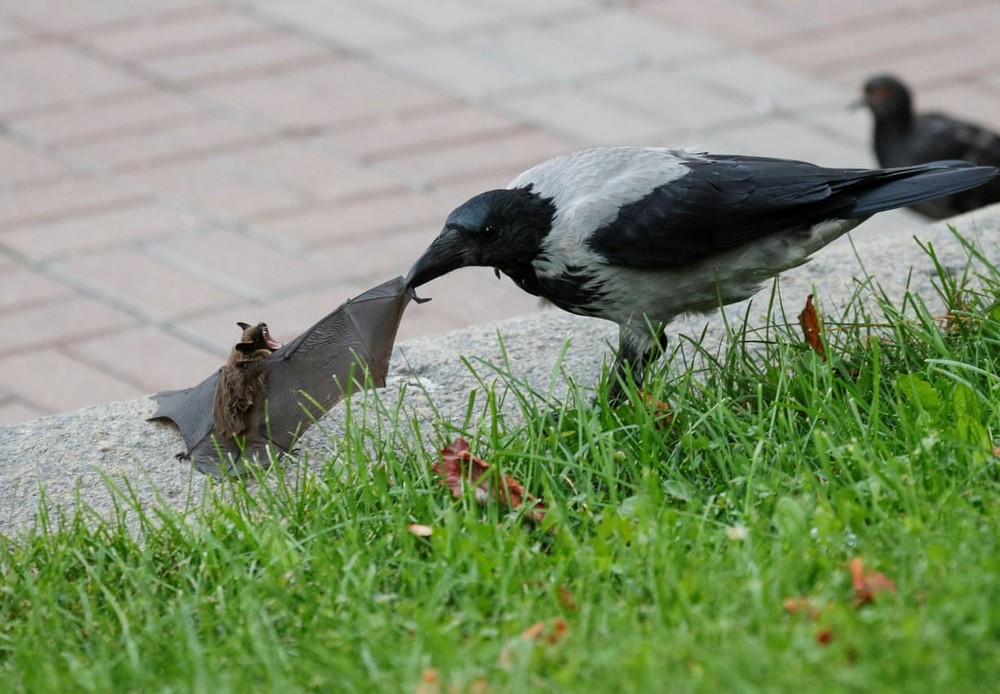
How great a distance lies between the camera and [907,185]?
3402 mm

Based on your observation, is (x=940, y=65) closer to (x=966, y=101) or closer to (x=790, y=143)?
(x=966, y=101)

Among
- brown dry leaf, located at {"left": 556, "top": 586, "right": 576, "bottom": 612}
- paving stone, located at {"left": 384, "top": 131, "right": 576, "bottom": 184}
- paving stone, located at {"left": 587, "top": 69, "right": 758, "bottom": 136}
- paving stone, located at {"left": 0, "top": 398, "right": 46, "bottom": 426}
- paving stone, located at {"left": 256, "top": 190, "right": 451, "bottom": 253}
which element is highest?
paving stone, located at {"left": 587, "top": 69, "right": 758, "bottom": 136}

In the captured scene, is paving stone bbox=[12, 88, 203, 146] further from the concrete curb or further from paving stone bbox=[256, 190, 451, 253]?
the concrete curb

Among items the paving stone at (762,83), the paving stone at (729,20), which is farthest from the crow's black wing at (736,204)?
the paving stone at (729,20)

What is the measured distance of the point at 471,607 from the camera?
8.18 feet

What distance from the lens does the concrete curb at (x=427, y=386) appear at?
10.4 ft

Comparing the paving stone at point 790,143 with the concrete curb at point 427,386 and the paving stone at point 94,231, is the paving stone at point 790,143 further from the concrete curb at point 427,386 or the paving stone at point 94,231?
the paving stone at point 94,231

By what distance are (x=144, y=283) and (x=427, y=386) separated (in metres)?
1.84

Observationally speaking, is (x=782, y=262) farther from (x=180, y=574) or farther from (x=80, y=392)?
(x=80, y=392)

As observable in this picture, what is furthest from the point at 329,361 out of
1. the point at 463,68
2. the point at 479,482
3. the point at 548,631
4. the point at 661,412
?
the point at 463,68

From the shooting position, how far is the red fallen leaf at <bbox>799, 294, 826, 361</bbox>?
3400mm

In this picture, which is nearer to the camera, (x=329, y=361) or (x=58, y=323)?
(x=329, y=361)

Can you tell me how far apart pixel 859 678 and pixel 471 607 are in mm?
683

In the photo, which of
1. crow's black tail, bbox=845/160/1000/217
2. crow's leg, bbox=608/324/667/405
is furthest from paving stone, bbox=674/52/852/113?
crow's leg, bbox=608/324/667/405
